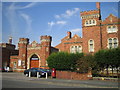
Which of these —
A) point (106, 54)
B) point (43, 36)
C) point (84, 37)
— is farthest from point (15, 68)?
point (106, 54)

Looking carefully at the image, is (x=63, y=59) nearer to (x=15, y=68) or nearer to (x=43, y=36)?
(x=43, y=36)

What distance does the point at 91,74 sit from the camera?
19.8 metres

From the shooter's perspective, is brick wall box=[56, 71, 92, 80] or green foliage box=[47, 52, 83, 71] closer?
brick wall box=[56, 71, 92, 80]

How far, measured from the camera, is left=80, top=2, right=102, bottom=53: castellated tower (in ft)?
95.4

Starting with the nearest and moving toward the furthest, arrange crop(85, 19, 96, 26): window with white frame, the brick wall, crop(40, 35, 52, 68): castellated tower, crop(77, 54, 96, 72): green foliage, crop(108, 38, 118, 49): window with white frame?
crop(77, 54, 96, 72): green foliage
the brick wall
crop(108, 38, 118, 49): window with white frame
crop(85, 19, 96, 26): window with white frame
crop(40, 35, 52, 68): castellated tower

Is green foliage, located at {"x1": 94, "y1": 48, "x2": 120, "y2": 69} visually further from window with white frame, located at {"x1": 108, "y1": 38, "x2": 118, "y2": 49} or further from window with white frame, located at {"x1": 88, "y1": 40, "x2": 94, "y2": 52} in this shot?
window with white frame, located at {"x1": 88, "y1": 40, "x2": 94, "y2": 52}

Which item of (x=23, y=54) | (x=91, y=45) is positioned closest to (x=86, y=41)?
(x=91, y=45)

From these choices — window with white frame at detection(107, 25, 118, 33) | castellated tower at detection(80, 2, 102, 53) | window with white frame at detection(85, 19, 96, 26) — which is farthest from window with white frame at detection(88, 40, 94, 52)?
window with white frame at detection(107, 25, 118, 33)

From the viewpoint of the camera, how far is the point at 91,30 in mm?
29734

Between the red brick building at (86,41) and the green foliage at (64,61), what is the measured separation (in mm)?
8417

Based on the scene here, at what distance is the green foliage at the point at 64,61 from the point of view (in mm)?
21788

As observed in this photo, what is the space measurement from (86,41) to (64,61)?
9627 mm

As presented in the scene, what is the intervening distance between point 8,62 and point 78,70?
27182mm

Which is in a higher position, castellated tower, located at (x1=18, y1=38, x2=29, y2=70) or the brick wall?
castellated tower, located at (x1=18, y1=38, x2=29, y2=70)
